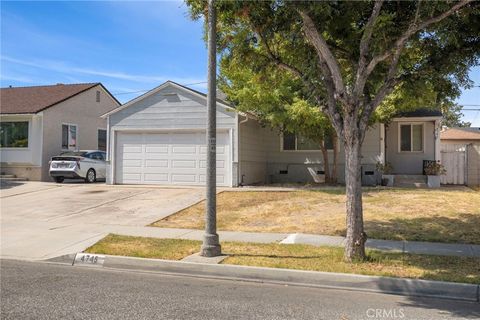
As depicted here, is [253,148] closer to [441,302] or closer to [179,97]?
[179,97]

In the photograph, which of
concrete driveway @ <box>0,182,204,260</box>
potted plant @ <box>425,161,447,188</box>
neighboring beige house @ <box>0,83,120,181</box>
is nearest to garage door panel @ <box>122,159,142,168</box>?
concrete driveway @ <box>0,182,204,260</box>

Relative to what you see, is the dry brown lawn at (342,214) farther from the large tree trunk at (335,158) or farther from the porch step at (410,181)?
the porch step at (410,181)

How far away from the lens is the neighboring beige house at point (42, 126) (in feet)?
80.5

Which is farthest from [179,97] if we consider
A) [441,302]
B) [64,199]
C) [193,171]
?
[441,302]

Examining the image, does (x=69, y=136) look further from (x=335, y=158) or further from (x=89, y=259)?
(x=89, y=259)

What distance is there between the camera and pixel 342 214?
13445 mm

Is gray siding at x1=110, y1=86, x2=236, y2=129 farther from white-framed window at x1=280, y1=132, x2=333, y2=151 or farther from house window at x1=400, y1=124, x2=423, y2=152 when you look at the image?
house window at x1=400, y1=124, x2=423, y2=152

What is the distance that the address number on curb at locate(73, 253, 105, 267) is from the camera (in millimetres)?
9414

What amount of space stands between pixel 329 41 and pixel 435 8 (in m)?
2.49

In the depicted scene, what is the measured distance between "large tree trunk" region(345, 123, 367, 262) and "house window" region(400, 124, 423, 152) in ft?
48.2

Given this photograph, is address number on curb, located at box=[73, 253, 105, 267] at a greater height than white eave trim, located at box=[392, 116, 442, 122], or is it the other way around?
white eave trim, located at box=[392, 116, 442, 122]

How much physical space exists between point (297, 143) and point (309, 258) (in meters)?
14.0

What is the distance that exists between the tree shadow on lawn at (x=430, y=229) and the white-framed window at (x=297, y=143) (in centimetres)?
970

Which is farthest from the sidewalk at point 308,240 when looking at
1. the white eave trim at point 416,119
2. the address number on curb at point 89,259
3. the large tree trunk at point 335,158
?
the white eave trim at point 416,119
